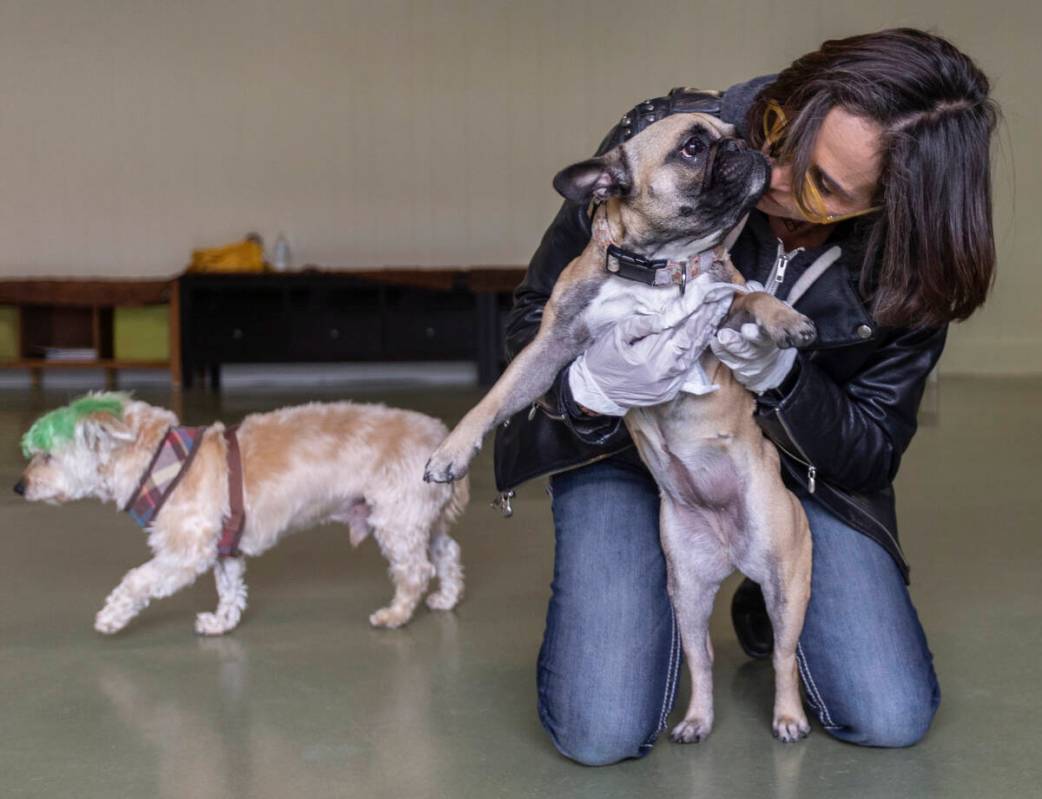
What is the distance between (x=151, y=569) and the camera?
2.62m

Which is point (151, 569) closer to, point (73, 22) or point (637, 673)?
point (637, 673)

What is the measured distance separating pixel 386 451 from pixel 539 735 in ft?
2.82

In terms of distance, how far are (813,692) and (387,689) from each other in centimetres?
80

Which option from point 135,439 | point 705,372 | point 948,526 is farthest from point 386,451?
point 948,526

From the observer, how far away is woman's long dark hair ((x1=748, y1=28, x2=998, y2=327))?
1802 mm

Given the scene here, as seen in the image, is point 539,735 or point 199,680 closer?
point 539,735

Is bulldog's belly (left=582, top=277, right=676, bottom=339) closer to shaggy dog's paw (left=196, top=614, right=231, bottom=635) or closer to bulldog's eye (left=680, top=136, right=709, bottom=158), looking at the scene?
bulldog's eye (left=680, top=136, right=709, bottom=158)

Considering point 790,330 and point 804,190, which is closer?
point 790,330

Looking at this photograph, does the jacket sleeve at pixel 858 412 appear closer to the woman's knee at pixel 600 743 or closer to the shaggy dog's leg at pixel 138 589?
the woman's knee at pixel 600 743

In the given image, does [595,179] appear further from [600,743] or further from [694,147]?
[600,743]

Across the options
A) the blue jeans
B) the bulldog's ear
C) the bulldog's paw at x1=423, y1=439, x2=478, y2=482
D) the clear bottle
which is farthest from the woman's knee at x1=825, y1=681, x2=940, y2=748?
the clear bottle

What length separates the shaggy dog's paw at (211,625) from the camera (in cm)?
271

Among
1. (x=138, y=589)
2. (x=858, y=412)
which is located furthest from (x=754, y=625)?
(x=138, y=589)

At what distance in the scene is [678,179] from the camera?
6.05 feet
